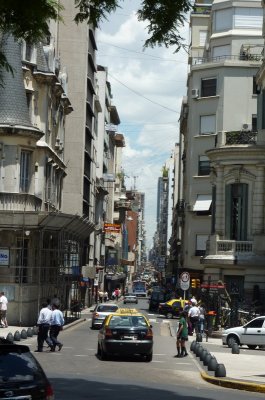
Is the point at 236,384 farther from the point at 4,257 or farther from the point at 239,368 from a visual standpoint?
the point at 4,257

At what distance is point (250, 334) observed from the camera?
35625 mm

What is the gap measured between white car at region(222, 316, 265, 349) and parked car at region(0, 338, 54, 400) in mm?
24102

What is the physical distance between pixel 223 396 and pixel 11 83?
88.3ft

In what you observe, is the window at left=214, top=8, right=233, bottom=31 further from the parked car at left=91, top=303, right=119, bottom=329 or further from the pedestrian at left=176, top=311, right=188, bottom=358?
the pedestrian at left=176, top=311, right=188, bottom=358

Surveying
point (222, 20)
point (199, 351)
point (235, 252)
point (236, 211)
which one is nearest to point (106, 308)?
point (235, 252)

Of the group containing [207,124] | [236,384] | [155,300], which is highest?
[207,124]

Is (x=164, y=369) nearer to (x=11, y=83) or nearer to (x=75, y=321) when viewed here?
(x=11, y=83)

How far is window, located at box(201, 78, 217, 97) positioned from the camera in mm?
68125

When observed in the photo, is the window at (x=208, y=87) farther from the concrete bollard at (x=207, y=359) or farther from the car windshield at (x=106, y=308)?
the concrete bollard at (x=207, y=359)

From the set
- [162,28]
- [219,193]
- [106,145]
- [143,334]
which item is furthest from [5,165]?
[106,145]

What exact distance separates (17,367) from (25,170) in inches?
1307

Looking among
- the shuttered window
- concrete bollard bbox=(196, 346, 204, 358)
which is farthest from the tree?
the shuttered window

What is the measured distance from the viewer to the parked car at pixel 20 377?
1119 centimetres

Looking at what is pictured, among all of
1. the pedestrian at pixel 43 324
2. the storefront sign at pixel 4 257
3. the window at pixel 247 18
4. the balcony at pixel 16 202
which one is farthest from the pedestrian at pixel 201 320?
the window at pixel 247 18
